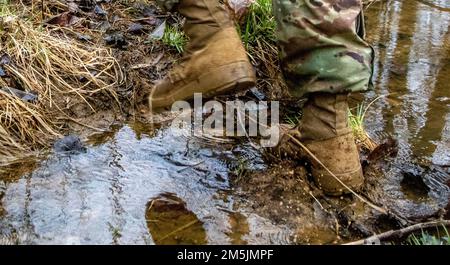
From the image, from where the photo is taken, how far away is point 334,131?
6.70ft

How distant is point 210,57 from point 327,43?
428 millimetres

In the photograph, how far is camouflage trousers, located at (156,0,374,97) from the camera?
185 cm

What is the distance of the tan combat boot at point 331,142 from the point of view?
Answer: 79.6 inches

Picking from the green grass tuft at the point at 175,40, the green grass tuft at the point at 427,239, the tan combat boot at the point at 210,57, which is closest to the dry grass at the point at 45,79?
the green grass tuft at the point at 175,40

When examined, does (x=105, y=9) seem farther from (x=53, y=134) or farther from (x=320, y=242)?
(x=320, y=242)

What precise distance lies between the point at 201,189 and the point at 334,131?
22.0 inches

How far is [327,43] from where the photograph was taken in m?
1.86

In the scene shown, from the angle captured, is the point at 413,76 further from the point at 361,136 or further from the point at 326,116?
the point at 326,116

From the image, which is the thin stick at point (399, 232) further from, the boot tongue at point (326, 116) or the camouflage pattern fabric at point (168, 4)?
the camouflage pattern fabric at point (168, 4)

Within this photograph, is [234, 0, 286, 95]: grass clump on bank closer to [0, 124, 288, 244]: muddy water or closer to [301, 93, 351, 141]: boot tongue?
[0, 124, 288, 244]: muddy water

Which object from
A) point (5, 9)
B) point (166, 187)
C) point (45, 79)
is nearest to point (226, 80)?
point (166, 187)

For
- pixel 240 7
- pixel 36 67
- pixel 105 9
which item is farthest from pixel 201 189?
pixel 105 9

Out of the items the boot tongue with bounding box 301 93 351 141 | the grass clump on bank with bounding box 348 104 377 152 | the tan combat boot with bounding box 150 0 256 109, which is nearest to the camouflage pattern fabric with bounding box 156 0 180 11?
the tan combat boot with bounding box 150 0 256 109

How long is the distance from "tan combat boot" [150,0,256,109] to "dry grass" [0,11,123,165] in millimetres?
749
